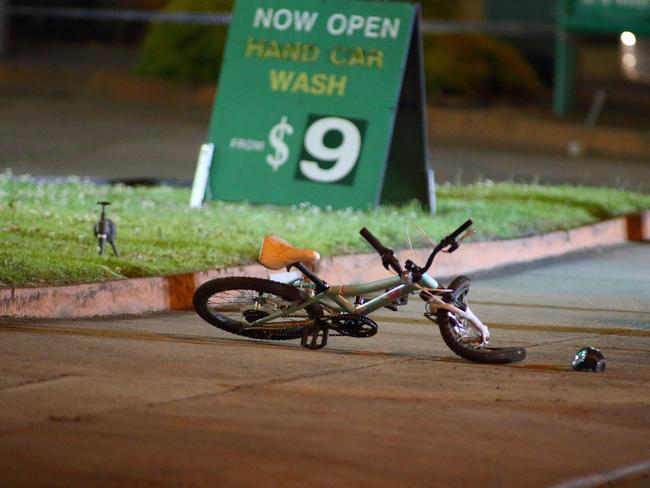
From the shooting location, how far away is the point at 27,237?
11.6 metres

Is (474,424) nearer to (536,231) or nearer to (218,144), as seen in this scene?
(536,231)

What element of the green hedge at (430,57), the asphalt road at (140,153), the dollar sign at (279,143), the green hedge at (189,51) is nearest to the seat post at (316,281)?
the dollar sign at (279,143)

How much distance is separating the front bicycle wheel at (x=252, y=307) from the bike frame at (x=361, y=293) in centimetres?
4

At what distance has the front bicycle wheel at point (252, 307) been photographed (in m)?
9.05

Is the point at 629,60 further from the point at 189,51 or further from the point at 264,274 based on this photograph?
the point at 264,274

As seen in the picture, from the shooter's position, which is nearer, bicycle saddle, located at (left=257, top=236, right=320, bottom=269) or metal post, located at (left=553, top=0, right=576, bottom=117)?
bicycle saddle, located at (left=257, top=236, right=320, bottom=269)

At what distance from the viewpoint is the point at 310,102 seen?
Result: 1528 cm

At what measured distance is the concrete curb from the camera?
9.66m

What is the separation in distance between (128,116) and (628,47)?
18.1 m

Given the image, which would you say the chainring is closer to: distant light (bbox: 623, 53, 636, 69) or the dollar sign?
the dollar sign

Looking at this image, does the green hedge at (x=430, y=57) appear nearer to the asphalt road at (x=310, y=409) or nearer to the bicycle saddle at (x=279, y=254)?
the asphalt road at (x=310, y=409)

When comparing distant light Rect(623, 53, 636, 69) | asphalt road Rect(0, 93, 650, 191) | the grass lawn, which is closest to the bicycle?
the grass lawn

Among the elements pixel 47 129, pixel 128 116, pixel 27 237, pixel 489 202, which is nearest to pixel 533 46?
pixel 128 116

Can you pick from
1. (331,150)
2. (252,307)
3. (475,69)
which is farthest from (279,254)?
(475,69)
